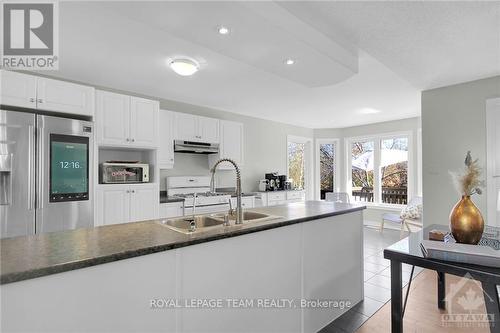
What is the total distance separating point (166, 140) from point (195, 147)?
1.60 ft

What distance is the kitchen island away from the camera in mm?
931

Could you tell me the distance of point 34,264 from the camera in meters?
0.92

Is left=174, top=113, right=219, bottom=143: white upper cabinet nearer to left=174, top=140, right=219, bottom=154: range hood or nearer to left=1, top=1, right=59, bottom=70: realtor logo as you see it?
left=174, top=140, right=219, bottom=154: range hood

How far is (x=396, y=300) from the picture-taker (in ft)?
5.15

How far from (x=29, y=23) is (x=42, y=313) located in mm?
2210

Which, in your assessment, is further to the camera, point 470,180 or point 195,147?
point 195,147

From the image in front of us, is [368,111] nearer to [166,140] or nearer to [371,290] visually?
[371,290]

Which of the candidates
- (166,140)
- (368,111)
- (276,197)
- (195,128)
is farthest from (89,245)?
(368,111)

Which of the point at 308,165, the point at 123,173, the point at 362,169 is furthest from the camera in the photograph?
the point at 308,165

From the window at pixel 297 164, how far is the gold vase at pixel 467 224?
15.8 feet

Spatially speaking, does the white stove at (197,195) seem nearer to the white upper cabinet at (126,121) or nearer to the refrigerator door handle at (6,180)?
the white upper cabinet at (126,121)

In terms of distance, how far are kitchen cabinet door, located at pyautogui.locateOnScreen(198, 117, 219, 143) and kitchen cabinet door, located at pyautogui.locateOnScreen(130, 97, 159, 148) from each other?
89 centimetres

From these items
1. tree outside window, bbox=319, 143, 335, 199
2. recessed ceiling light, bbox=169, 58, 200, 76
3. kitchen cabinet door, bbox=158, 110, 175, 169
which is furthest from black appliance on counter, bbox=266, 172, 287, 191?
recessed ceiling light, bbox=169, 58, 200, 76

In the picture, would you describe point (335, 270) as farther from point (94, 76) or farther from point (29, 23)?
point (94, 76)
